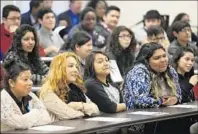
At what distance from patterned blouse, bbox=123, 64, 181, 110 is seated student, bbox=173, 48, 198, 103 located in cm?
76

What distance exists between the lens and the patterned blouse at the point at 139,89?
565cm

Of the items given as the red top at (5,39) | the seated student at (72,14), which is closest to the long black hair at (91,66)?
the red top at (5,39)

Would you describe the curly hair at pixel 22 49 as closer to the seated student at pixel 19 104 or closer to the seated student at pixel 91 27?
the seated student at pixel 19 104

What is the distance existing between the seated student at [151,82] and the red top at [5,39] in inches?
70.2

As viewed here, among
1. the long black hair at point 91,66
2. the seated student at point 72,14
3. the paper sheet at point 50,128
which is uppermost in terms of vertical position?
the seated student at point 72,14

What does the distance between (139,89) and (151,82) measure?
166 mm

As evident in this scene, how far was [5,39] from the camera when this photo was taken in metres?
7.08

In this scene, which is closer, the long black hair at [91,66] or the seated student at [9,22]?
the long black hair at [91,66]

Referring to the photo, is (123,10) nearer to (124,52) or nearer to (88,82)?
(124,52)

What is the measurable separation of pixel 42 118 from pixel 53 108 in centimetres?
34

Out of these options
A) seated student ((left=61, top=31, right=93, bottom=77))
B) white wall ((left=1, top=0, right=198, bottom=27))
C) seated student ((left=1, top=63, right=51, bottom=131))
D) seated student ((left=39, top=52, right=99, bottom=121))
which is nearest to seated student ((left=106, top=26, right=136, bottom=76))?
seated student ((left=61, top=31, right=93, bottom=77))

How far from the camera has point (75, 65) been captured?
5211 millimetres

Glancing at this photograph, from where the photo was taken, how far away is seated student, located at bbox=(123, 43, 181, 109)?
224 inches

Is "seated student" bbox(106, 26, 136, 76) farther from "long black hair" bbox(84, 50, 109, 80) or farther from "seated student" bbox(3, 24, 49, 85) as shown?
"long black hair" bbox(84, 50, 109, 80)
